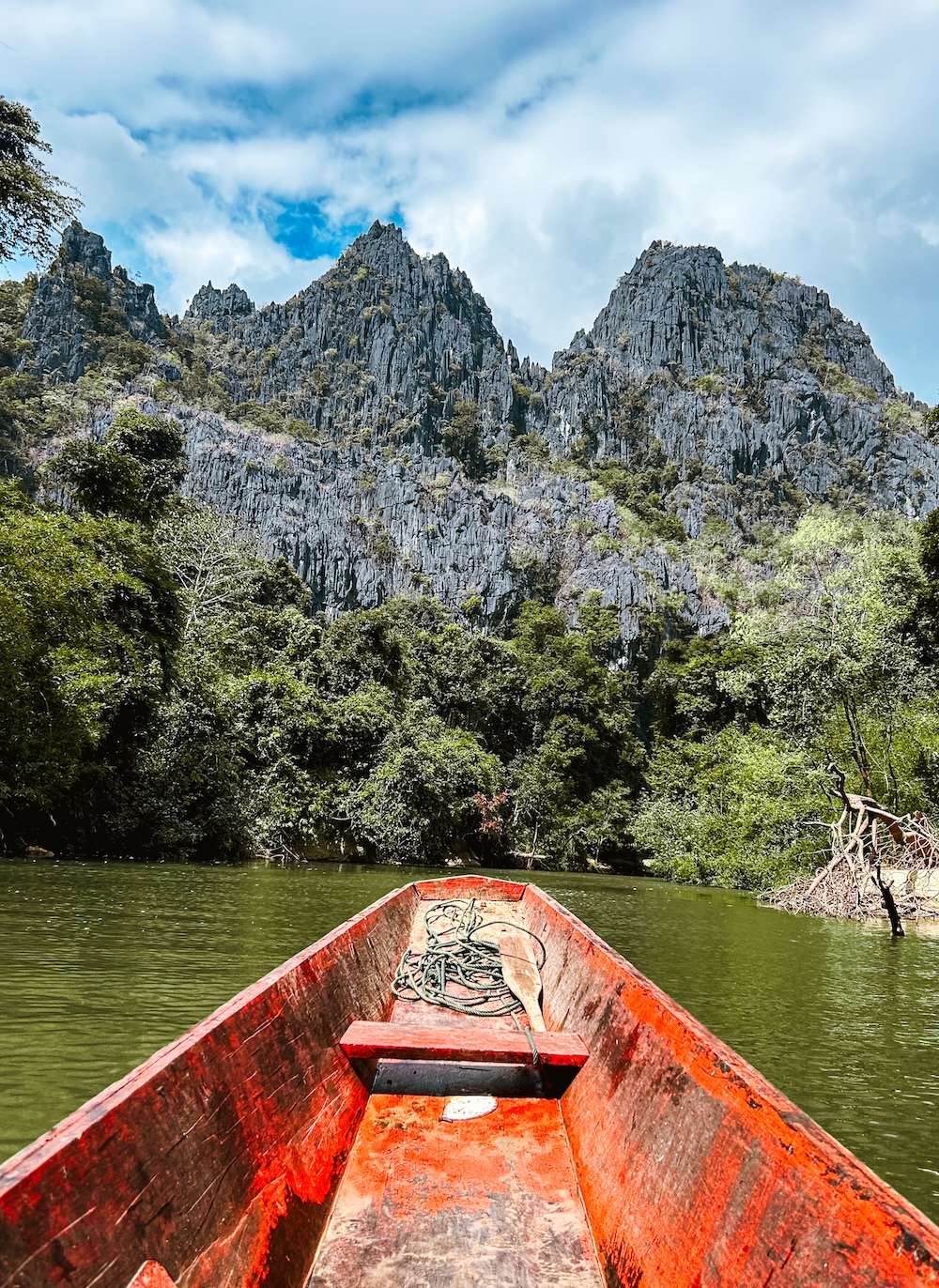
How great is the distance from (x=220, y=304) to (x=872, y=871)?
8891 centimetres

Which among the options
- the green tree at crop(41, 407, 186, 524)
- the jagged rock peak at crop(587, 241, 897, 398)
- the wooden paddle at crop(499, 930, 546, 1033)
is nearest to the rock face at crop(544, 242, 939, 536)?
the jagged rock peak at crop(587, 241, 897, 398)

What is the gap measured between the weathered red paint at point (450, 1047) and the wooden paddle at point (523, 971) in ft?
1.75

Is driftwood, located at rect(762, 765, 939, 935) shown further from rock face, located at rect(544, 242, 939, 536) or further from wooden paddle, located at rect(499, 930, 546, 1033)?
rock face, located at rect(544, 242, 939, 536)

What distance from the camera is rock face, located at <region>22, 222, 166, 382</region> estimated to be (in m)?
58.6

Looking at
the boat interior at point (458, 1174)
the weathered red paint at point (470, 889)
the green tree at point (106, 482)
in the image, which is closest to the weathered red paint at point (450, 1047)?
the boat interior at point (458, 1174)

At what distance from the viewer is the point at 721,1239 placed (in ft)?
5.69

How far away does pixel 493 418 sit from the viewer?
74000mm

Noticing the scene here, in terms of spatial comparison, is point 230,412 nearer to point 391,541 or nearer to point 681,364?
point 391,541

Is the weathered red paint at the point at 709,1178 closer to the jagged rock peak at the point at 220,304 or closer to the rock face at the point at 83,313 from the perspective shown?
the rock face at the point at 83,313

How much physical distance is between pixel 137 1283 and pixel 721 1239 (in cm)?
127

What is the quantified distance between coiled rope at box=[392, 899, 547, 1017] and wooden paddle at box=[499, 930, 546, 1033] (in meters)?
0.07

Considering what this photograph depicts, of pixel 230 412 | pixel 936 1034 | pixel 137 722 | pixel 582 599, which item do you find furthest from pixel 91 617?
pixel 230 412

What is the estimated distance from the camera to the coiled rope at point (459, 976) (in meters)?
4.29

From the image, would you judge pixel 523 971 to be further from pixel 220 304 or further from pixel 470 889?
pixel 220 304
